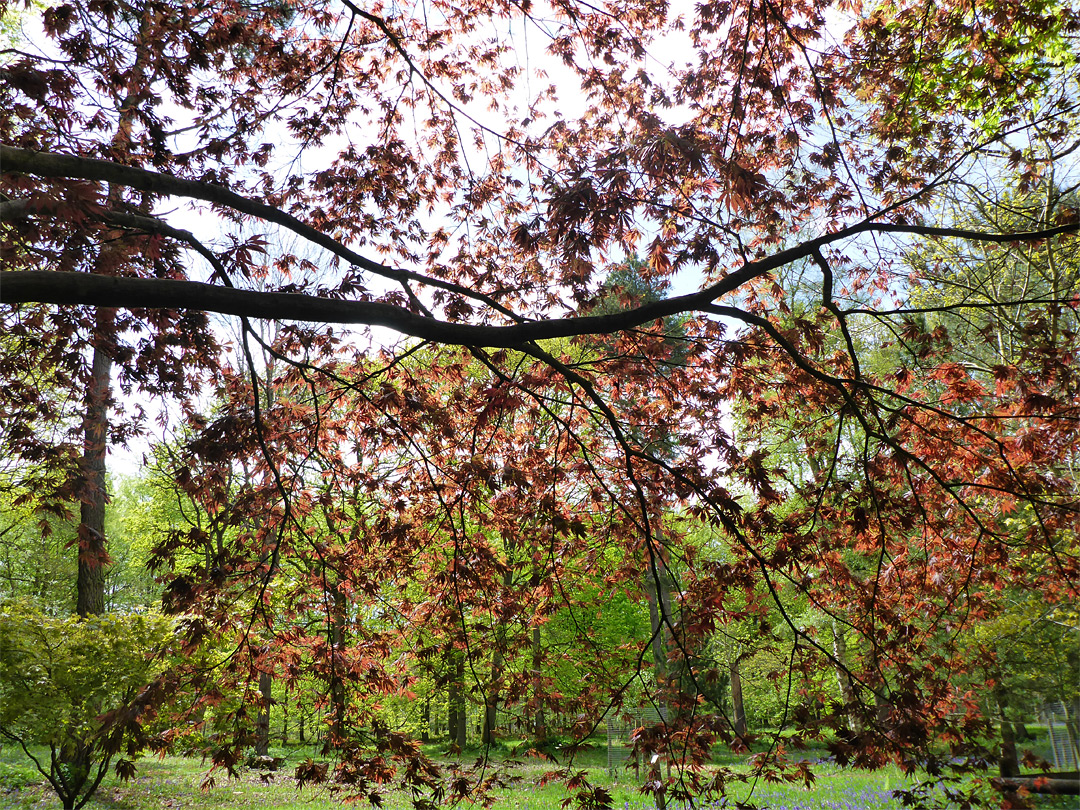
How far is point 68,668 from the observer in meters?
6.93

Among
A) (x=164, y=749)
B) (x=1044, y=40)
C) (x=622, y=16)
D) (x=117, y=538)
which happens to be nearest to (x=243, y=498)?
(x=164, y=749)

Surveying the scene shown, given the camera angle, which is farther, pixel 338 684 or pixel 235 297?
pixel 338 684

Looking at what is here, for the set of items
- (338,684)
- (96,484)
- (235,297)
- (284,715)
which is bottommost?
(284,715)

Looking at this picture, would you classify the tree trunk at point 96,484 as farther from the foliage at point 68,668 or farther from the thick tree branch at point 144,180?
the thick tree branch at point 144,180

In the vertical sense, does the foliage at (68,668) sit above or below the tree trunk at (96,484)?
below

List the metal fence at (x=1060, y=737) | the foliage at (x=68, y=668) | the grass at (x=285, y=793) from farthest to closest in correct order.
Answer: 1. the metal fence at (x=1060, y=737)
2. the grass at (x=285, y=793)
3. the foliage at (x=68, y=668)

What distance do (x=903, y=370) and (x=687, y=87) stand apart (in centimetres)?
327

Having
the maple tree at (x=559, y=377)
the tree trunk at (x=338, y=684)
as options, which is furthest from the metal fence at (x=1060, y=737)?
the tree trunk at (x=338, y=684)

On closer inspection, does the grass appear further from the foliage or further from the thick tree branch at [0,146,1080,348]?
the thick tree branch at [0,146,1080,348]

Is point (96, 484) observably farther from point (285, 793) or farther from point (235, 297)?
point (235, 297)

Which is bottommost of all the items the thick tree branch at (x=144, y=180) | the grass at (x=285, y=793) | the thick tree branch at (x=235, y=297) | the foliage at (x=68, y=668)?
→ the grass at (x=285, y=793)

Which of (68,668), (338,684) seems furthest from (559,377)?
(68,668)

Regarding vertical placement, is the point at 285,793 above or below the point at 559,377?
below

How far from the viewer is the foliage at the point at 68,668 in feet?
21.9
